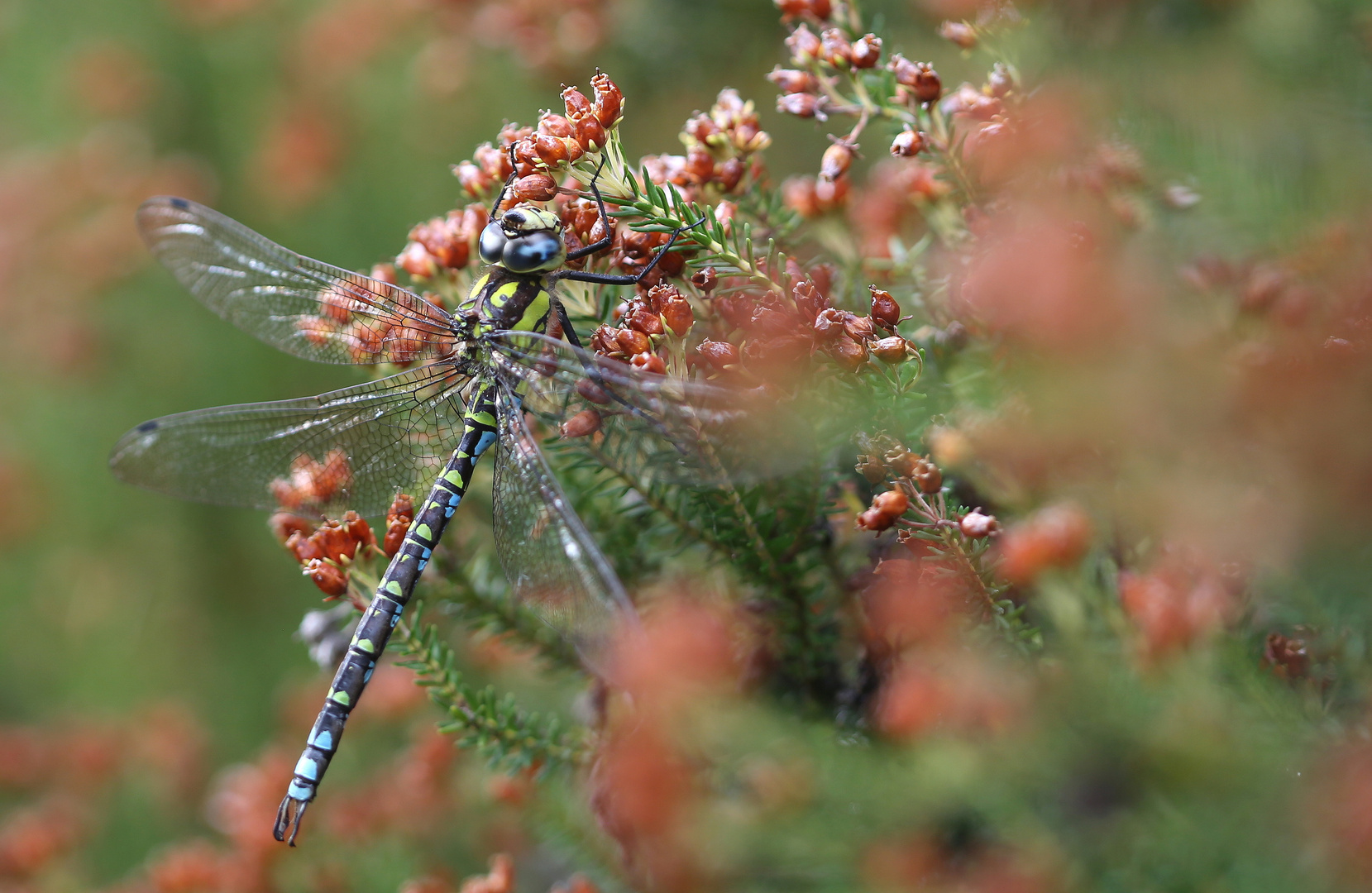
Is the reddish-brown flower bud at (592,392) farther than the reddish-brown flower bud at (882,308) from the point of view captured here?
Yes

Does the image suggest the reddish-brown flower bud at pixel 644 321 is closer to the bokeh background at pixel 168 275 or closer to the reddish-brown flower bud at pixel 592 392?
the reddish-brown flower bud at pixel 592 392

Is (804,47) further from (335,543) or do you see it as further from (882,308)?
(335,543)

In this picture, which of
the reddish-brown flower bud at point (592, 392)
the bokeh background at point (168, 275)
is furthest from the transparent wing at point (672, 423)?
the bokeh background at point (168, 275)

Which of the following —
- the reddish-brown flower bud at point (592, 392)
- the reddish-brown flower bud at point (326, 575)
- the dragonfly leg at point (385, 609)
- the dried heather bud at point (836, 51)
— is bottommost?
the dragonfly leg at point (385, 609)

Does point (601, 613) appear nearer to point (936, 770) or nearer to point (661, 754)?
point (661, 754)

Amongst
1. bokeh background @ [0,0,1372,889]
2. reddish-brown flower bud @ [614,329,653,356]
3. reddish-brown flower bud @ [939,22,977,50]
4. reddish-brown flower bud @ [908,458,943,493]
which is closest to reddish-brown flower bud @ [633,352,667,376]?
reddish-brown flower bud @ [614,329,653,356]

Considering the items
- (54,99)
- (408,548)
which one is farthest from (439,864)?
(54,99)
